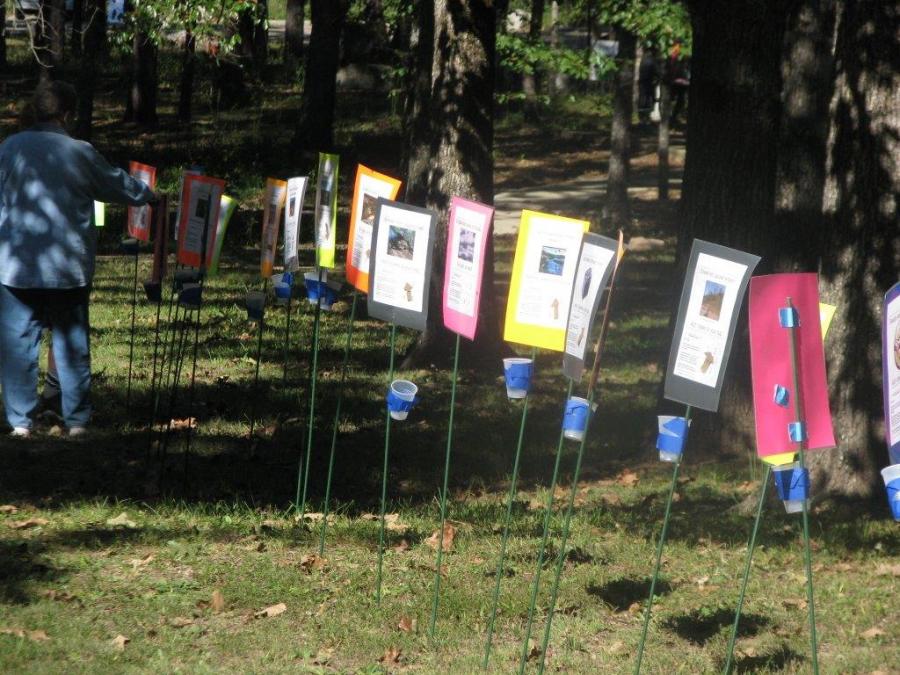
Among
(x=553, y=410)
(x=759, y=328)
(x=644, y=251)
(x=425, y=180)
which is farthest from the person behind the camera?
(x=644, y=251)

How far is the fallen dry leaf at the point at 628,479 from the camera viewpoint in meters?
7.92

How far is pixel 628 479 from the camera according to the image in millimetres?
8008

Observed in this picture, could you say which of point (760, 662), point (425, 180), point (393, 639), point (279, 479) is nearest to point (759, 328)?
point (760, 662)

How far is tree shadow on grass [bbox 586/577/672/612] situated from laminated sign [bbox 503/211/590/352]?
4.85 feet

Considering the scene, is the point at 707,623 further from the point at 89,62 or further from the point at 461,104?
the point at 89,62

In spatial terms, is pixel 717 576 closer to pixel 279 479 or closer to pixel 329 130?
pixel 279 479

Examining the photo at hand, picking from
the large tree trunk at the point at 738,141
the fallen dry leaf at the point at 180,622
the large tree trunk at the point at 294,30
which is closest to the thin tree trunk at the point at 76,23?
the large tree trunk at the point at 738,141

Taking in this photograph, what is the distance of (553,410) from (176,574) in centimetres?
422

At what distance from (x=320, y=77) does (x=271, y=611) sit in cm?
1796

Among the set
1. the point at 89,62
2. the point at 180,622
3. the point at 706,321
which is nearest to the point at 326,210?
the point at 180,622

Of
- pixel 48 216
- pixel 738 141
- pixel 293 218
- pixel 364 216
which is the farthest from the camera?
pixel 738 141

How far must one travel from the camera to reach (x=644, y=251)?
16859 mm

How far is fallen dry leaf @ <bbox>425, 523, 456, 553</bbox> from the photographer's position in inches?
256

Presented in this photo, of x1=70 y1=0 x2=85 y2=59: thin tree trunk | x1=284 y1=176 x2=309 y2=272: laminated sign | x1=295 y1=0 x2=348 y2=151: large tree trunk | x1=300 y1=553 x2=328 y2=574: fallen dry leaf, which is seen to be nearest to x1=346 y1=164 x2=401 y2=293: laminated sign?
x1=284 y1=176 x2=309 y2=272: laminated sign
